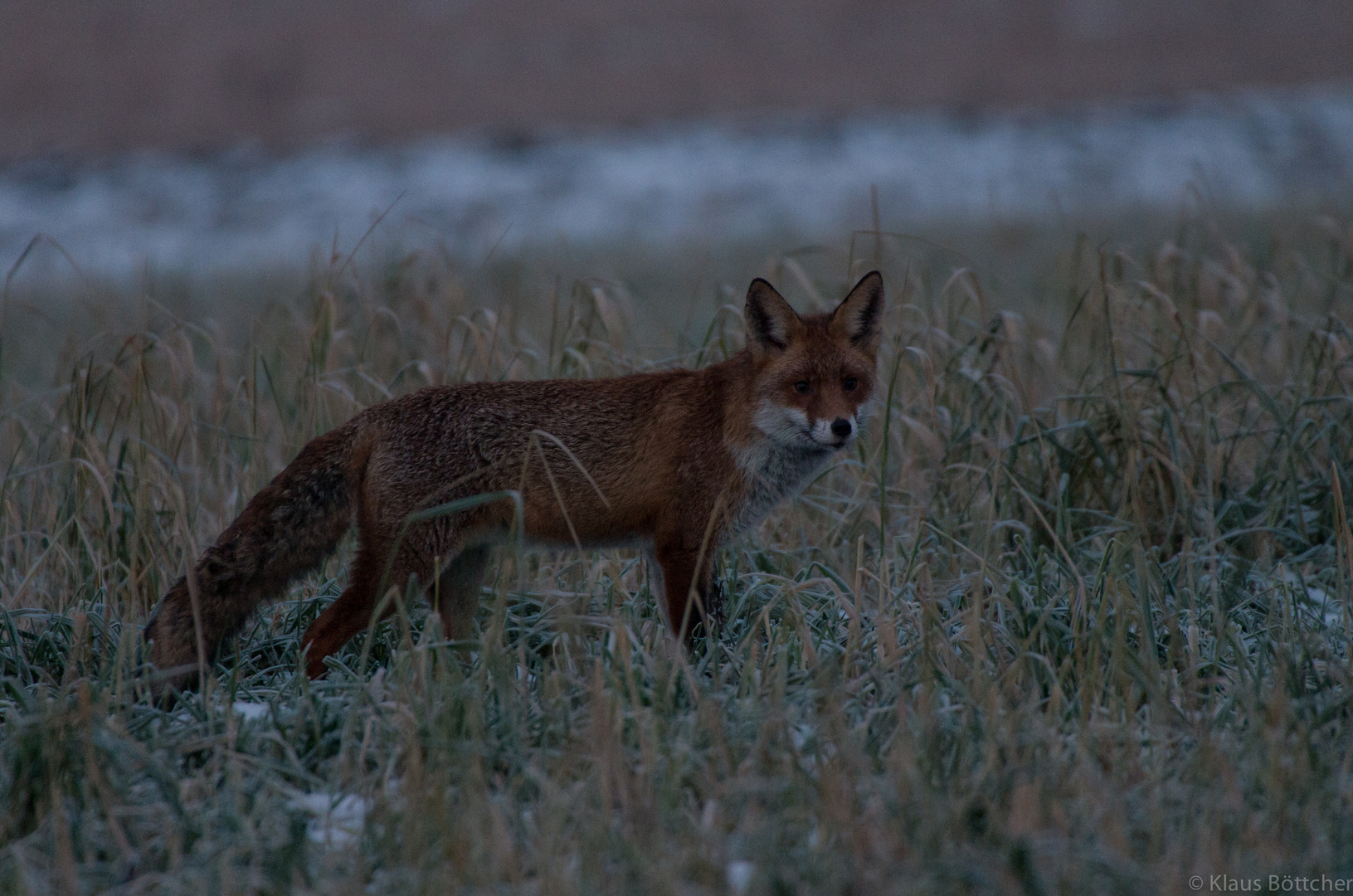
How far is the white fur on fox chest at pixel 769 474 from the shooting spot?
3.90 meters

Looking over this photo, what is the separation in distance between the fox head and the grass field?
0.87 feet

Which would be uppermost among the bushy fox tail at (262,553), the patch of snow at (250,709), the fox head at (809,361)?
the fox head at (809,361)

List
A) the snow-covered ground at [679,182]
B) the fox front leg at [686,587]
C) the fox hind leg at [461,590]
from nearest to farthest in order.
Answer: the fox front leg at [686,587] → the fox hind leg at [461,590] → the snow-covered ground at [679,182]

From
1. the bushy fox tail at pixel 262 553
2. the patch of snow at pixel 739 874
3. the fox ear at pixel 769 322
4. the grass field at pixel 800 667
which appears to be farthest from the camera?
the fox ear at pixel 769 322

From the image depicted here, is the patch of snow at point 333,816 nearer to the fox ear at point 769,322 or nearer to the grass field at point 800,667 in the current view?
the grass field at point 800,667

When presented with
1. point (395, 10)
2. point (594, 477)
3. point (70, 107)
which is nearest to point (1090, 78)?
point (395, 10)

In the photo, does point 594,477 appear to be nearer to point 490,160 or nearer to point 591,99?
point 490,160

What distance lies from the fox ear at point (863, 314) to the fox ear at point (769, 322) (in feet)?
0.48

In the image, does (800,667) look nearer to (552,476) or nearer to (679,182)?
(552,476)

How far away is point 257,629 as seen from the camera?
160 inches

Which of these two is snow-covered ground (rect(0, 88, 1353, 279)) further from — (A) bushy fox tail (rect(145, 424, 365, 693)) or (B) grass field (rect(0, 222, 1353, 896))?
(A) bushy fox tail (rect(145, 424, 365, 693))

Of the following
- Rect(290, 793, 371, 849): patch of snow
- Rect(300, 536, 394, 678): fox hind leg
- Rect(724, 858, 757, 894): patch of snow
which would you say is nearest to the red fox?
Rect(300, 536, 394, 678): fox hind leg

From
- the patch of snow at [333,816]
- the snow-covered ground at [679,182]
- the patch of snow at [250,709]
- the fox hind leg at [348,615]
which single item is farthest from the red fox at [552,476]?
the snow-covered ground at [679,182]

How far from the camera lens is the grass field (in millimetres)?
2504
